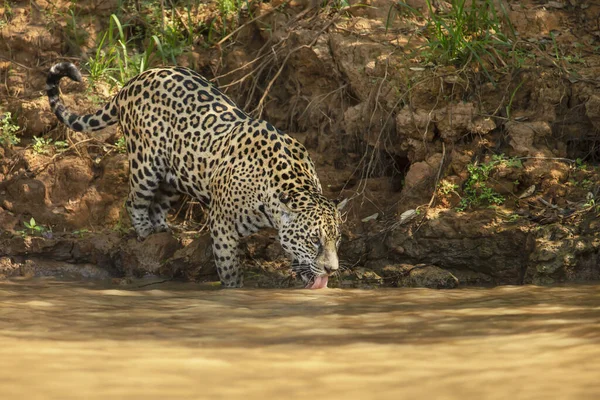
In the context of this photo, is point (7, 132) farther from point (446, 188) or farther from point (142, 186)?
point (446, 188)

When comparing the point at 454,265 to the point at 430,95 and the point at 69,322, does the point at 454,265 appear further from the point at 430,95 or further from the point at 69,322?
the point at 69,322

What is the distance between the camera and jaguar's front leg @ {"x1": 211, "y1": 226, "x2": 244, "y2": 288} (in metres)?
7.58

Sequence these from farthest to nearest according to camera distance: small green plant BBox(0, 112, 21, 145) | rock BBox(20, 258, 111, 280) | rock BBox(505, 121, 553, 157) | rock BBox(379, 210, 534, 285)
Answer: small green plant BBox(0, 112, 21, 145) < rock BBox(505, 121, 553, 157) < rock BBox(20, 258, 111, 280) < rock BBox(379, 210, 534, 285)

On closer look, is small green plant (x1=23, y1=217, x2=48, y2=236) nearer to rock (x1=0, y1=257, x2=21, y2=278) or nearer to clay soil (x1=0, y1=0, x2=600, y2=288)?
clay soil (x1=0, y1=0, x2=600, y2=288)

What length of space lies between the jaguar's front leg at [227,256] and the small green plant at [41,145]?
2.64 metres

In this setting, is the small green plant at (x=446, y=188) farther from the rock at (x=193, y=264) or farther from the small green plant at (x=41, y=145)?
the small green plant at (x=41, y=145)

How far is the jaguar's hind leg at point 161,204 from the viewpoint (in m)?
8.70

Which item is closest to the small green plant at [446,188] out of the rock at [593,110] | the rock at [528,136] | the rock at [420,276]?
the rock at [528,136]

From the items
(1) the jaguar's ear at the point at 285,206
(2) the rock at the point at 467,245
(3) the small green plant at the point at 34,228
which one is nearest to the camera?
(1) the jaguar's ear at the point at 285,206

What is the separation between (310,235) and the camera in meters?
7.30

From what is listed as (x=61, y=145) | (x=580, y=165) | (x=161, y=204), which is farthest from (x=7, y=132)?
(x=580, y=165)

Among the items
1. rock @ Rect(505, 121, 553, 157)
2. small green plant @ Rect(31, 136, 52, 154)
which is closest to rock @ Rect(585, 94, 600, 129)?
rock @ Rect(505, 121, 553, 157)

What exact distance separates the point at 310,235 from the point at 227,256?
2.42 feet

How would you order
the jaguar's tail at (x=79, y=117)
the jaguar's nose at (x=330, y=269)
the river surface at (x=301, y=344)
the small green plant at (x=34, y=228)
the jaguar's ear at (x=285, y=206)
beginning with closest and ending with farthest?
the river surface at (x=301, y=344), the jaguar's nose at (x=330, y=269), the jaguar's ear at (x=285, y=206), the small green plant at (x=34, y=228), the jaguar's tail at (x=79, y=117)
